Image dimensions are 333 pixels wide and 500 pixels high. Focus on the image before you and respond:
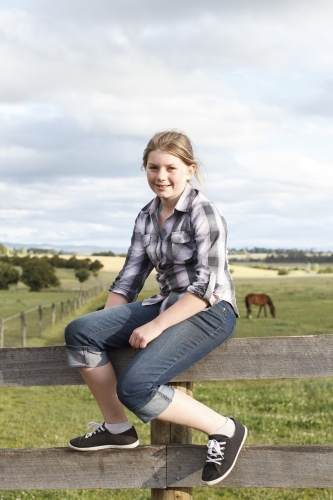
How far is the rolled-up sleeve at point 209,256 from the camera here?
441 cm

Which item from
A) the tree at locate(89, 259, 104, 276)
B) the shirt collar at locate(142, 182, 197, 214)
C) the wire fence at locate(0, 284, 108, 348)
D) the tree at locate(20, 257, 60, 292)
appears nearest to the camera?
the shirt collar at locate(142, 182, 197, 214)

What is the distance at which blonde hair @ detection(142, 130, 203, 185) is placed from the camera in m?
4.68

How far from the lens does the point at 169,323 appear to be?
14.4 feet

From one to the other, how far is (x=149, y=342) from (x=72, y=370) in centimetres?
69

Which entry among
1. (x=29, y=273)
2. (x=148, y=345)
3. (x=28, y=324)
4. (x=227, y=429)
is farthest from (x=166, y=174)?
(x=29, y=273)

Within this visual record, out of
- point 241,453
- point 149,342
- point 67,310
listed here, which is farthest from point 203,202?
point 67,310

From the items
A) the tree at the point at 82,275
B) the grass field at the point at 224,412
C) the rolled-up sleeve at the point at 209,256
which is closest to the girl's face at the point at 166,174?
the rolled-up sleeve at the point at 209,256

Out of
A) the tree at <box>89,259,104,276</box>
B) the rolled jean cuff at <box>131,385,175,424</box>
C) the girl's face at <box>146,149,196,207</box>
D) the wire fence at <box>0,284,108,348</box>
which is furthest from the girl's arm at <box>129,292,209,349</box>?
the tree at <box>89,259,104,276</box>

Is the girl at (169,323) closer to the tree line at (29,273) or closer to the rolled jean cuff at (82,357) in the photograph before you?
the rolled jean cuff at (82,357)

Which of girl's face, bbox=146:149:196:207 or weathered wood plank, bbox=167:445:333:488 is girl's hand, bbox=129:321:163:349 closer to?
girl's face, bbox=146:149:196:207

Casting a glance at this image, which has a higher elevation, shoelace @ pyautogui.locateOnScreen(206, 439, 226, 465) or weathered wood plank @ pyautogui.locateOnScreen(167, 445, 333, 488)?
shoelace @ pyautogui.locateOnScreen(206, 439, 226, 465)

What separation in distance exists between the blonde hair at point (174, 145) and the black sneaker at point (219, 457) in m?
1.79

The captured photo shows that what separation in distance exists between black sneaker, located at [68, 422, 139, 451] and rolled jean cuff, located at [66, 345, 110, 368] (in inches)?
18.2

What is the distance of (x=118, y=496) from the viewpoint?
23.9 feet
